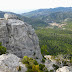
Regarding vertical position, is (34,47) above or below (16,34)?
below

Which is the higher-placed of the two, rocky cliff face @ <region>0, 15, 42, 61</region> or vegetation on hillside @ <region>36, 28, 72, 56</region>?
rocky cliff face @ <region>0, 15, 42, 61</region>

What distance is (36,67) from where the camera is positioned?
2311 cm

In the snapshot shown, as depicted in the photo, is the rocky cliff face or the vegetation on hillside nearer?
the rocky cliff face

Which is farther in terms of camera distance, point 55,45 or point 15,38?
point 55,45

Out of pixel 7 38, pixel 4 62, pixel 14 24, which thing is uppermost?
pixel 14 24

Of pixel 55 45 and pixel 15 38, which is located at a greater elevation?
pixel 15 38

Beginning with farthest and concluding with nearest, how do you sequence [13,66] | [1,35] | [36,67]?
[1,35]
[36,67]
[13,66]

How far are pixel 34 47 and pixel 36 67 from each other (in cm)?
1667

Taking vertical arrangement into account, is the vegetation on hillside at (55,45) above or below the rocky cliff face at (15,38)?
below

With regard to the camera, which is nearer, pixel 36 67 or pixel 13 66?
pixel 13 66

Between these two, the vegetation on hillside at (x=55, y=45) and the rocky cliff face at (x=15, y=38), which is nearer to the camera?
the rocky cliff face at (x=15, y=38)

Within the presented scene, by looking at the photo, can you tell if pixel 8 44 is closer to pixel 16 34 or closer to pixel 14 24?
pixel 16 34

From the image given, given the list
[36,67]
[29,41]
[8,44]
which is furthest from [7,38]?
[36,67]

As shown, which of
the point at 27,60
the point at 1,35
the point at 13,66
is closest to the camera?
the point at 13,66
